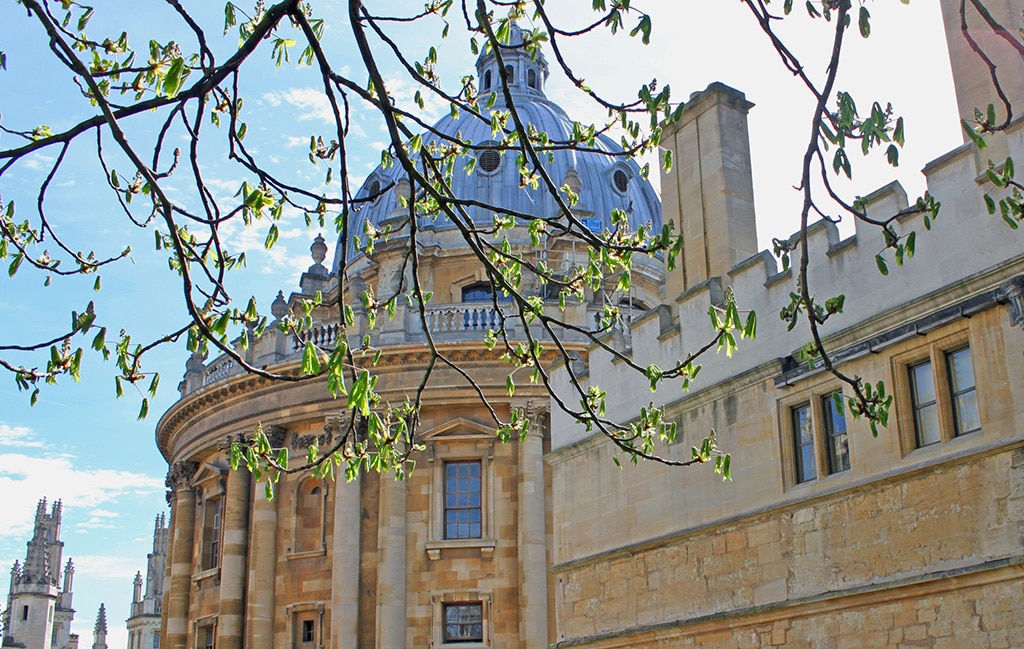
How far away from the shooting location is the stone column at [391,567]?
28984 mm

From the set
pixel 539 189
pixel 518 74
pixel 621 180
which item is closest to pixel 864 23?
pixel 539 189

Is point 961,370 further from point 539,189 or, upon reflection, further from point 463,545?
point 539,189

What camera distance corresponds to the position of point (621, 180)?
43750 mm

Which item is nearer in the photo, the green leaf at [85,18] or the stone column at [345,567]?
the green leaf at [85,18]

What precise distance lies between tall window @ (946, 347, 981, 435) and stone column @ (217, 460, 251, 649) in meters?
22.6

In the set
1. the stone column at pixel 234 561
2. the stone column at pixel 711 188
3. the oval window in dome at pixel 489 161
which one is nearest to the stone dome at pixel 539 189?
the oval window in dome at pixel 489 161

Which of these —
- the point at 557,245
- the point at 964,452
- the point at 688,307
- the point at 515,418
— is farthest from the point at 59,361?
the point at 557,245

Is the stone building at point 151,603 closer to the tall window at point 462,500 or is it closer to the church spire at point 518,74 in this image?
the church spire at point 518,74

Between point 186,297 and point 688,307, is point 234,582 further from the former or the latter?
point 186,297

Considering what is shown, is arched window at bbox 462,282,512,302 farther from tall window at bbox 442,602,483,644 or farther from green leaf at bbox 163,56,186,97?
green leaf at bbox 163,56,186,97

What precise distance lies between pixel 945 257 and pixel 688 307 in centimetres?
399

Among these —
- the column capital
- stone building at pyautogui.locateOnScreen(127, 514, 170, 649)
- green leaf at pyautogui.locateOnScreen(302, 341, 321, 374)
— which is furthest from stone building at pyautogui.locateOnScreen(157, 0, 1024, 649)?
stone building at pyautogui.locateOnScreen(127, 514, 170, 649)

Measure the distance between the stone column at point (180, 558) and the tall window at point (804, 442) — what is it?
23855 millimetres

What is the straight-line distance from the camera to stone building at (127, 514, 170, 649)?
312 feet
